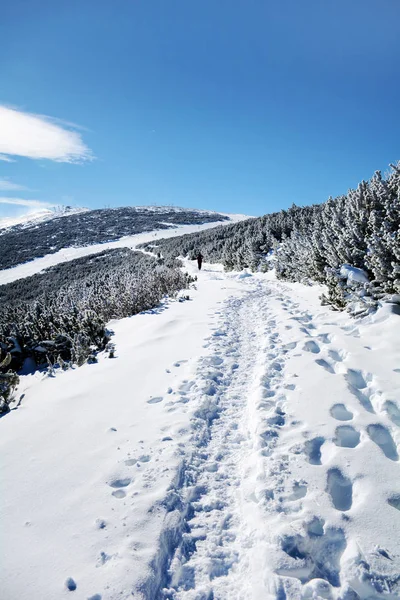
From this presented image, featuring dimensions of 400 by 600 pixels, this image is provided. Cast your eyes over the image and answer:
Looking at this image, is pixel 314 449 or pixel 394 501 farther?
pixel 314 449

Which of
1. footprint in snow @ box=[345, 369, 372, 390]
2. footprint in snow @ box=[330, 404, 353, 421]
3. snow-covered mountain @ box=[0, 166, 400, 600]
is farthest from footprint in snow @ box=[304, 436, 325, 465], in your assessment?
footprint in snow @ box=[345, 369, 372, 390]

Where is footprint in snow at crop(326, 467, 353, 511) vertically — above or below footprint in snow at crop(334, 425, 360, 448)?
below

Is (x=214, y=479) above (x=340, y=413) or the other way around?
the other way around

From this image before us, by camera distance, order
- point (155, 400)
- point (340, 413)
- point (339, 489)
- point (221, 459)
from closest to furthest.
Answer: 1. point (339, 489)
2. point (221, 459)
3. point (340, 413)
4. point (155, 400)

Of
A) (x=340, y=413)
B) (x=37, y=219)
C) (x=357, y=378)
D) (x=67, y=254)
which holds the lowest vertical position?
(x=340, y=413)

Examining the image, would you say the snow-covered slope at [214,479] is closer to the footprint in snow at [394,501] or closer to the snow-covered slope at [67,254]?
the footprint in snow at [394,501]

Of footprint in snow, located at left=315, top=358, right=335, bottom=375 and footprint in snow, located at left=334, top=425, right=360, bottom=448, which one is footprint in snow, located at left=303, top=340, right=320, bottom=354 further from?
footprint in snow, located at left=334, top=425, right=360, bottom=448

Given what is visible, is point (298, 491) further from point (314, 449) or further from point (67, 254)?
point (67, 254)

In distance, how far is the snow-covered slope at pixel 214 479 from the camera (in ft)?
6.85

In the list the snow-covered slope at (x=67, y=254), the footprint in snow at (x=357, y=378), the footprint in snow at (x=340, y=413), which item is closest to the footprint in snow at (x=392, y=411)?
the footprint in snow at (x=340, y=413)

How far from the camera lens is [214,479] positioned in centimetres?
297

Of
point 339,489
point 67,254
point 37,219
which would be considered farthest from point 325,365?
point 37,219

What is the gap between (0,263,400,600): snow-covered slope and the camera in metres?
2.09

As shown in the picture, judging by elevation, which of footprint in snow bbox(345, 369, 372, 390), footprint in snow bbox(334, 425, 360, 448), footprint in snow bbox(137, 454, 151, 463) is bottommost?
footprint in snow bbox(137, 454, 151, 463)
